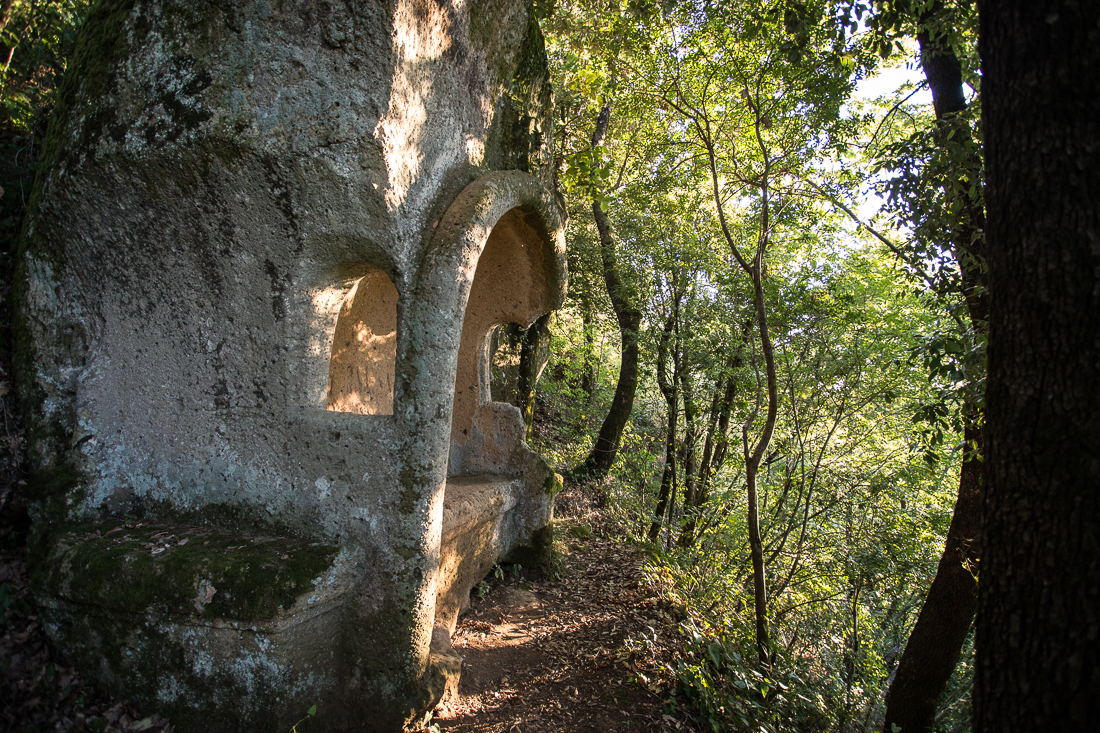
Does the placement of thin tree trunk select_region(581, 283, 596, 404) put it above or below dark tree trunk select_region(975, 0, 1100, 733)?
above

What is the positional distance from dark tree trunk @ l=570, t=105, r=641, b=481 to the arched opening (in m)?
4.40

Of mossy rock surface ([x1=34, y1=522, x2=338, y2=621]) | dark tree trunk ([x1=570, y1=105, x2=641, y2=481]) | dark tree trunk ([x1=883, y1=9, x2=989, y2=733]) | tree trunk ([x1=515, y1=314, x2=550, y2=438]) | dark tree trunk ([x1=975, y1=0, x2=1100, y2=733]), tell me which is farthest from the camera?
dark tree trunk ([x1=570, y1=105, x2=641, y2=481])

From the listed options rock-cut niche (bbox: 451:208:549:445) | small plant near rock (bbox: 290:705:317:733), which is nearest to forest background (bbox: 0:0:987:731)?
rock-cut niche (bbox: 451:208:549:445)

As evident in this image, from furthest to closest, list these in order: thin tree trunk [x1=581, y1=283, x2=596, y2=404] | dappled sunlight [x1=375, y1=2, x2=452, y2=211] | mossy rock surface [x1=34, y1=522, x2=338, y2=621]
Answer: thin tree trunk [x1=581, y1=283, x2=596, y2=404]
dappled sunlight [x1=375, y1=2, x2=452, y2=211]
mossy rock surface [x1=34, y1=522, x2=338, y2=621]

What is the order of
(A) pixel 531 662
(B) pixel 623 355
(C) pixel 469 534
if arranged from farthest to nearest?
(B) pixel 623 355 < (C) pixel 469 534 < (A) pixel 531 662

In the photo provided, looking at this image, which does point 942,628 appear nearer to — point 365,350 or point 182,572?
point 365,350

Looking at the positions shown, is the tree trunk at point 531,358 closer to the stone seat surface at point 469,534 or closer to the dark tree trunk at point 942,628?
the stone seat surface at point 469,534

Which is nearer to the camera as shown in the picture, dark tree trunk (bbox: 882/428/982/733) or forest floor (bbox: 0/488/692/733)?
forest floor (bbox: 0/488/692/733)

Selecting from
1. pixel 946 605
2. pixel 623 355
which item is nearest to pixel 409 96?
pixel 946 605

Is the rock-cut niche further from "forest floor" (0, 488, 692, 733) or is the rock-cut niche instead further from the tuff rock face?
"forest floor" (0, 488, 692, 733)

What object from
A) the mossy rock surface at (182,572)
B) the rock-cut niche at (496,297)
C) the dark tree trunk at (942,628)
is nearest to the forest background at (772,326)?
the dark tree trunk at (942,628)

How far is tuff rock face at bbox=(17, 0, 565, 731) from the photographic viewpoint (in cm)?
285

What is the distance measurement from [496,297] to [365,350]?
130 cm

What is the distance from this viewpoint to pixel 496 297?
5.33 m
